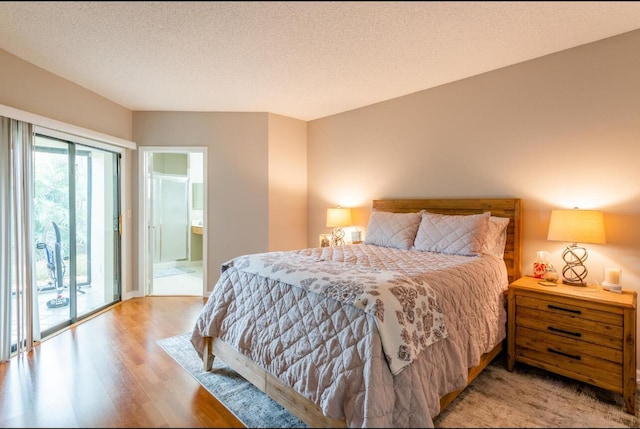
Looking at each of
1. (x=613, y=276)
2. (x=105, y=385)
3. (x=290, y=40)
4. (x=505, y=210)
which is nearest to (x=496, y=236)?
(x=505, y=210)

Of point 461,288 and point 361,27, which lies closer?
point 461,288

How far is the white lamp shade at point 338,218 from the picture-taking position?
3902mm

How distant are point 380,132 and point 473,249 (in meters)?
1.86

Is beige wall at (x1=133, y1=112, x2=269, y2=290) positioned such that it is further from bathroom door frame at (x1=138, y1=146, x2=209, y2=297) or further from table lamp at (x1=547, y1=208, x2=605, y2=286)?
table lamp at (x1=547, y1=208, x2=605, y2=286)

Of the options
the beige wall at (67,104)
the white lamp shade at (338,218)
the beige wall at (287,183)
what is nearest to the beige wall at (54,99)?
the beige wall at (67,104)

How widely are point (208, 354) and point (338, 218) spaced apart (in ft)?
7.06

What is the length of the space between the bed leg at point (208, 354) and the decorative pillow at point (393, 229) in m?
1.77

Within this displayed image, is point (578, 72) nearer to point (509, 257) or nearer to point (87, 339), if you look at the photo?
point (509, 257)

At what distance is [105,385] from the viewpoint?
2.06 metres

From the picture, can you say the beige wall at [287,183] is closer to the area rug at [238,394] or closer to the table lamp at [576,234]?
the area rug at [238,394]

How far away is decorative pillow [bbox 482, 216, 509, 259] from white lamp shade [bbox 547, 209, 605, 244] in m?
0.42

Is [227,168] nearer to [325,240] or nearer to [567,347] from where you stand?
[325,240]

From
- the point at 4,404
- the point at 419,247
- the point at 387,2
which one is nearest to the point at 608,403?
the point at 419,247

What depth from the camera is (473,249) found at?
2506 millimetres
